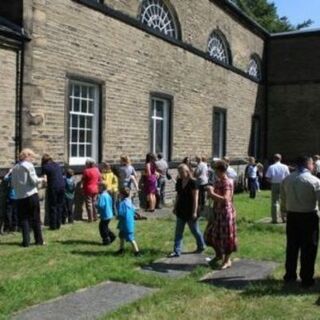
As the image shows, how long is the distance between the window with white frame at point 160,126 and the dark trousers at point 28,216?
8228 mm

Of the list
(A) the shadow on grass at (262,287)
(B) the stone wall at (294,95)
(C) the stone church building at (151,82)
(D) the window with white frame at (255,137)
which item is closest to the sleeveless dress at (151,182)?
(C) the stone church building at (151,82)

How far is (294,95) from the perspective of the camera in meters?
30.6

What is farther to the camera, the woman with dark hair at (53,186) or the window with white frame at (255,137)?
the window with white frame at (255,137)

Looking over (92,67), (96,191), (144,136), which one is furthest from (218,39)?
(96,191)

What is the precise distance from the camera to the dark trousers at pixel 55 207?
516 inches

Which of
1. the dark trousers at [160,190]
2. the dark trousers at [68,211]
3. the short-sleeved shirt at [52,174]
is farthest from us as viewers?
the dark trousers at [160,190]

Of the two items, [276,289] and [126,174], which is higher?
[126,174]

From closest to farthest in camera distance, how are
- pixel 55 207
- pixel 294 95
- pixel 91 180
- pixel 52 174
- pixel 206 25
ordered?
pixel 52 174 → pixel 55 207 → pixel 91 180 → pixel 206 25 → pixel 294 95

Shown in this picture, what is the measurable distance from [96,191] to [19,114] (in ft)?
9.09

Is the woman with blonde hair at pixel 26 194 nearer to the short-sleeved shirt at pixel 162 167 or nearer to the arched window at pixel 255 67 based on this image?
the short-sleeved shirt at pixel 162 167

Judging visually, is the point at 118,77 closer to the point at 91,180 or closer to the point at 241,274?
the point at 91,180

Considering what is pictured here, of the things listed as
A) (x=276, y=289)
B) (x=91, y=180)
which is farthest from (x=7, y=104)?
(x=276, y=289)

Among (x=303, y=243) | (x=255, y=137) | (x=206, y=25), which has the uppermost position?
(x=206, y=25)

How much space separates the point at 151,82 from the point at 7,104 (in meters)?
6.57
